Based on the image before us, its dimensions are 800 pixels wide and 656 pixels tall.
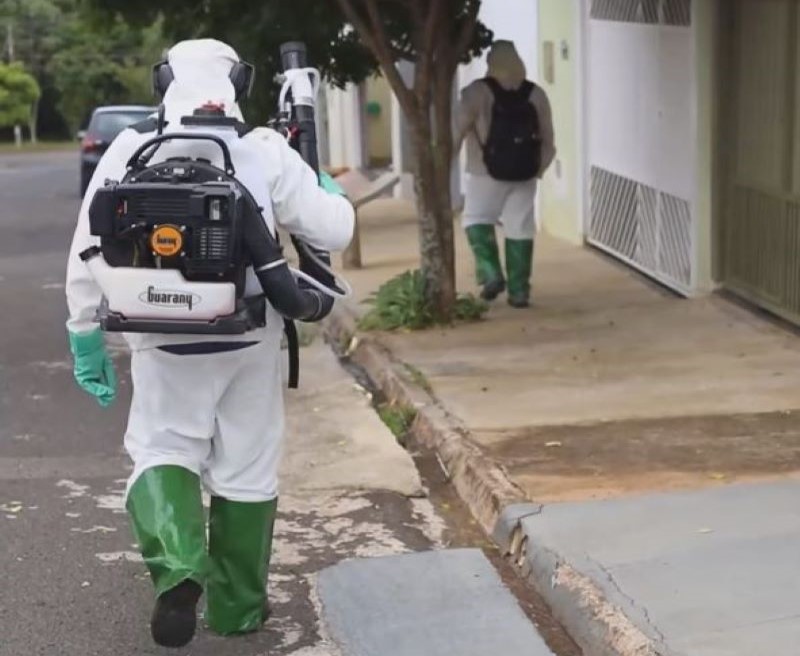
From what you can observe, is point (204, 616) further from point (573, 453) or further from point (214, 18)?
point (214, 18)

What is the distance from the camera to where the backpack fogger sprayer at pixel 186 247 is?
4.64 meters

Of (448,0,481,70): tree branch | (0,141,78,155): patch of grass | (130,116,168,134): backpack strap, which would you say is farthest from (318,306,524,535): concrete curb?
(0,141,78,155): patch of grass

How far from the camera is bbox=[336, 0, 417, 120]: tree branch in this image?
384 inches

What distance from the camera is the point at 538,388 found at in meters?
8.25

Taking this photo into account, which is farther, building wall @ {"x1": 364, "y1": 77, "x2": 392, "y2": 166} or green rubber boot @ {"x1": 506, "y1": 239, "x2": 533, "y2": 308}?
building wall @ {"x1": 364, "y1": 77, "x2": 392, "y2": 166}

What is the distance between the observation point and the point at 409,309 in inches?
405

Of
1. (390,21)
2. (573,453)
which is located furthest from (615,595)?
(390,21)

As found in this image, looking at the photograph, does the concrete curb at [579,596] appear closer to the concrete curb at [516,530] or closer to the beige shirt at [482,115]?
the concrete curb at [516,530]

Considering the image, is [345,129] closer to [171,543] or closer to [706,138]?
[706,138]

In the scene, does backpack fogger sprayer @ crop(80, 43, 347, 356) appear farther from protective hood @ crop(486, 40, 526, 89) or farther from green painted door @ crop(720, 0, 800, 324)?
protective hood @ crop(486, 40, 526, 89)

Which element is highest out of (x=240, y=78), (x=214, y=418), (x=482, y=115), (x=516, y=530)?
(x=240, y=78)

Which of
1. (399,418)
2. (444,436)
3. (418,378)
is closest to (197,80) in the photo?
(444,436)

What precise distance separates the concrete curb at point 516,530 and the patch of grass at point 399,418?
45 mm

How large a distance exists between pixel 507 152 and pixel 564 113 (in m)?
4.02
